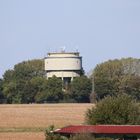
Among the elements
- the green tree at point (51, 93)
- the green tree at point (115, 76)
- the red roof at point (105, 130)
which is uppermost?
the green tree at point (115, 76)

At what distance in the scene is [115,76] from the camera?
166 meters

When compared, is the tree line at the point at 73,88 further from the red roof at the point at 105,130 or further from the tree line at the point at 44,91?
the red roof at the point at 105,130

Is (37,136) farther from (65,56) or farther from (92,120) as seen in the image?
(65,56)

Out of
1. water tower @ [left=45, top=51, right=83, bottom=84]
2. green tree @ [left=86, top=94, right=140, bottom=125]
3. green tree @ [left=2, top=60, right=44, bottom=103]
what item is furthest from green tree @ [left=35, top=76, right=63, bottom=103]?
green tree @ [left=86, top=94, right=140, bottom=125]

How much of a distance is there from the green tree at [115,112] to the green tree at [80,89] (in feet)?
325

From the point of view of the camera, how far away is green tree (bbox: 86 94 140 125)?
49.7 meters

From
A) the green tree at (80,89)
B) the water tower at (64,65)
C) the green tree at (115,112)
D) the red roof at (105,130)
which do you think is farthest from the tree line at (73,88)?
the red roof at (105,130)

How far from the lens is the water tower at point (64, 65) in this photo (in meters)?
170

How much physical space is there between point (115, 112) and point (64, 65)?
122 metres

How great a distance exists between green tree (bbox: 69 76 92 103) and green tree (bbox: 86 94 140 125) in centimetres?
9891

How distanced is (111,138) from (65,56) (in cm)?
13042

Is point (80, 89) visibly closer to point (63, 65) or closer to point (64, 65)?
point (63, 65)

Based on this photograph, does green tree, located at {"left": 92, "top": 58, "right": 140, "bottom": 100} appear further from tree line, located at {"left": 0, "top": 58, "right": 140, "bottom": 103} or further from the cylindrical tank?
the cylindrical tank

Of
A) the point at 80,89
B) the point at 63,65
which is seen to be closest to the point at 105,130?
the point at 80,89
